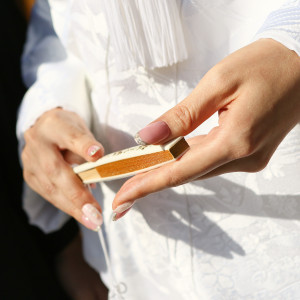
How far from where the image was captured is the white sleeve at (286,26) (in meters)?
0.39

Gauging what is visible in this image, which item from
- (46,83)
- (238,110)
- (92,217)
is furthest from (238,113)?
(46,83)

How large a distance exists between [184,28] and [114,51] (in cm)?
10

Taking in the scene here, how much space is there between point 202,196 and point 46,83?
0.36 meters

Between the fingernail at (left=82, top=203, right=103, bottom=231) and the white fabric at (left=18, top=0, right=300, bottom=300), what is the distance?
7 centimetres

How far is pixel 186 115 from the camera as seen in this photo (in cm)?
38

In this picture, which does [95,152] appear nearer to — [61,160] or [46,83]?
[61,160]

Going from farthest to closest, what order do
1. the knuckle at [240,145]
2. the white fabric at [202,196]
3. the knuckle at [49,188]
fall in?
the knuckle at [49,188] → the white fabric at [202,196] → the knuckle at [240,145]

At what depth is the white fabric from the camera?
0.48 m

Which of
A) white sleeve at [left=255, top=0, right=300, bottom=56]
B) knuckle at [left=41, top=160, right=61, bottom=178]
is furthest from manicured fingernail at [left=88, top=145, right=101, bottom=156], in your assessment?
white sleeve at [left=255, top=0, right=300, bottom=56]

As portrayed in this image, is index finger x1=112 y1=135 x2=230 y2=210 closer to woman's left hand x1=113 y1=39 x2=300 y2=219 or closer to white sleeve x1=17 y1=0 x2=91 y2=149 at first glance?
woman's left hand x1=113 y1=39 x2=300 y2=219

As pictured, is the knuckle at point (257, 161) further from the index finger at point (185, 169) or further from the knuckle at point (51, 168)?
the knuckle at point (51, 168)

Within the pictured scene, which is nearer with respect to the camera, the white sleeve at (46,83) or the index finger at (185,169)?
the index finger at (185,169)

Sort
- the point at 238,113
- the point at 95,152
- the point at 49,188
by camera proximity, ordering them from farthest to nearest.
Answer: the point at 49,188, the point at 95,152, the point at 238,113

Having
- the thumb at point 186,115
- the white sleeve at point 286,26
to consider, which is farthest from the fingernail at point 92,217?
the white sleeve at point 286,26
